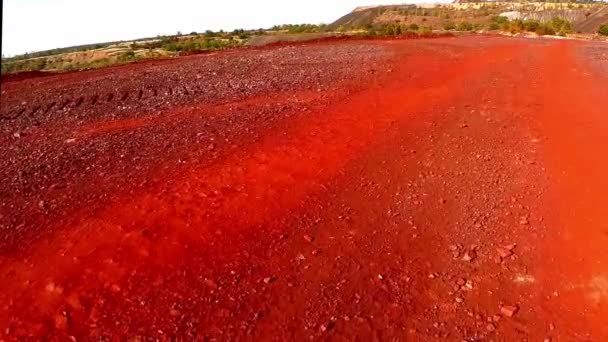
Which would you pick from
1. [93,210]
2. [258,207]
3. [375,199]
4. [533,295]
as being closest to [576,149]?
[375,199]

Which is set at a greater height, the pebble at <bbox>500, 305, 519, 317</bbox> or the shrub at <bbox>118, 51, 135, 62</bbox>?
the shrub at <bbox>118, 51, 135, 62</bbox>

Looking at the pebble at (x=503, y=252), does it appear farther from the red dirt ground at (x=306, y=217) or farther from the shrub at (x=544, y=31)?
the shrub at (x=544, y=31)

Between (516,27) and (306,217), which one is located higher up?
(306,217)

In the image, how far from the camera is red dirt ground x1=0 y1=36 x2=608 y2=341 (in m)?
4.02

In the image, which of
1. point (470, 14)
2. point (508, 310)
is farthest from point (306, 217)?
Answer: point (470, 14)

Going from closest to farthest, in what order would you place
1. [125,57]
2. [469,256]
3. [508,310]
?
[508,310] < [469,256] < [125,57]

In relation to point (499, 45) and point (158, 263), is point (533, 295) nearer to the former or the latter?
point (158, 263)

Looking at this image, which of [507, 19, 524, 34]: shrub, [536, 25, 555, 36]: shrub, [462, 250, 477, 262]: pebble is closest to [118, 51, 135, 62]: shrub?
[462, 250, 477, 262]: pebble

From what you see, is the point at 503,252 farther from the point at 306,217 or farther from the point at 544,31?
the point at 544,31

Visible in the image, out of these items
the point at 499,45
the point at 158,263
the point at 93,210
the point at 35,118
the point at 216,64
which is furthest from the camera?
the point at 499,45

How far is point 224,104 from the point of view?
382 inches

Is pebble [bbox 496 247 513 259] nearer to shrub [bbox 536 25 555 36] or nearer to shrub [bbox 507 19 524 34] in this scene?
shrub [bbox 507 19 524 34]

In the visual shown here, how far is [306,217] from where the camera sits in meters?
5.49

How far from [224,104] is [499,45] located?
536 inches
